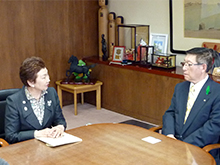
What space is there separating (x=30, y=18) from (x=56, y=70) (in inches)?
37.8

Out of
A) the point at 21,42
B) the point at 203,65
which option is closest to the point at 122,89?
the point at 21,42

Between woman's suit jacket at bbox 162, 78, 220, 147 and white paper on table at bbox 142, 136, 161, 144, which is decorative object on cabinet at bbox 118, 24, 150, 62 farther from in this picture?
white paper on table at bbox 142, 136, 161, 144

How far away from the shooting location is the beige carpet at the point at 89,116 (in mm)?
4871

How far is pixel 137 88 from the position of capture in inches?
192

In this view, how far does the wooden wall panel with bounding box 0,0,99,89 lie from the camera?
195 inches

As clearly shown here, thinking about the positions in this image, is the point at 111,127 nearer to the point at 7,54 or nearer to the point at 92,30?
the point at 7,54

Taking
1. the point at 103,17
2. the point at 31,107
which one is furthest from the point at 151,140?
the point at 103,17

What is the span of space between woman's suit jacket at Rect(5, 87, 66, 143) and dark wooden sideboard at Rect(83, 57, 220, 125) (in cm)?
211

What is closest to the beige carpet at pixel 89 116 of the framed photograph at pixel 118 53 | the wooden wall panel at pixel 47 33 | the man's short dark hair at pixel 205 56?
the wooden wall panel at pixel 47 33

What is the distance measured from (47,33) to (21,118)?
9.85ft

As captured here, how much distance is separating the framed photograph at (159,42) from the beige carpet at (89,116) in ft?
3.73

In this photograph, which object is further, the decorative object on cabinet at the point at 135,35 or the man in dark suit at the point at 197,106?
the decorative object on cabinet at the point at 135,35

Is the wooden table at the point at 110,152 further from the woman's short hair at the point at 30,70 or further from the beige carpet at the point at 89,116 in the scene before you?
the beige carpet at the point at 89,116

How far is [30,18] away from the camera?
514cm
